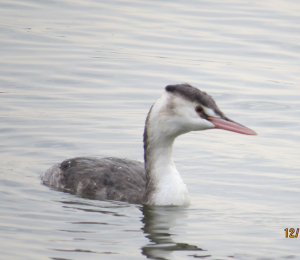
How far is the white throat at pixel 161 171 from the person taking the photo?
861 cm

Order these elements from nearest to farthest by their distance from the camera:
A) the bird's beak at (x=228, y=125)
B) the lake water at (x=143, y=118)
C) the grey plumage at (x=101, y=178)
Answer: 1. the lake water at (x=143, y=118)
2. the bird's beak at (x=228, y=125)
3. the grey plumage at (x=101, y=178)

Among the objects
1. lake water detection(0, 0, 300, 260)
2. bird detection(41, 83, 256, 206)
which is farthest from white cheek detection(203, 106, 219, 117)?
lake water detection(0, 0, 300, 260)

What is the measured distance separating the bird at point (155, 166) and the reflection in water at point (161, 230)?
184 millimetres

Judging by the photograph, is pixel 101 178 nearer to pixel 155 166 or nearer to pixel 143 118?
pixel 155 166

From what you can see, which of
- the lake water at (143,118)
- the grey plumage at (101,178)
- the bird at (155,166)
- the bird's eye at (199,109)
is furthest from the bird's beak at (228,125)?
the grey plumage at (101,178)

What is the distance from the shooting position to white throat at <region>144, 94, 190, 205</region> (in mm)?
8609

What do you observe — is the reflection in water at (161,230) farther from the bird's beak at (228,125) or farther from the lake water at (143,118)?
the bird's beak at (228,125)

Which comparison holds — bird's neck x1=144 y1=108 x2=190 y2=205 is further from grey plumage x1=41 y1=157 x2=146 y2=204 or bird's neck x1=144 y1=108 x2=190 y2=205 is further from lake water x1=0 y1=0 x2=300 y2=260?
grey plumage x1=41 y1=157 x2=146 y2=204

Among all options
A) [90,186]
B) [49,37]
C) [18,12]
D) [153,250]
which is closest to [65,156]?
[90,186]

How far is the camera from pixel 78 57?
52.5ft

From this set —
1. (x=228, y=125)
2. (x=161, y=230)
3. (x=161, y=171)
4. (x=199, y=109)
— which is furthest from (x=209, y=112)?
(x=161, y=230)

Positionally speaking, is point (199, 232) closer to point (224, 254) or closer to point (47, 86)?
point (224, 254)

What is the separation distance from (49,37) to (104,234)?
34.9 feet

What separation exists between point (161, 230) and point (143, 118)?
15.6 ft
